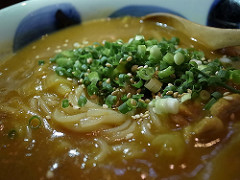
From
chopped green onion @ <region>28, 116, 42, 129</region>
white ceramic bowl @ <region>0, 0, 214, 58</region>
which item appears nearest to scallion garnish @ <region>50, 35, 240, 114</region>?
chopped green onion @ <region>28, 116, 42, 129</region>

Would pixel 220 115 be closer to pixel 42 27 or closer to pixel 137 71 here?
pixel 137 71

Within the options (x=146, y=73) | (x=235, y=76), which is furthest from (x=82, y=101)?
(x=235, y=76)

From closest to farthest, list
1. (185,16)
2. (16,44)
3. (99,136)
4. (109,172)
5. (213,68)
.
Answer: (109,172) → (99,136) → (213,68) → (16,44) → (185,16)

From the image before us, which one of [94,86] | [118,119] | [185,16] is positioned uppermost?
[185,16]

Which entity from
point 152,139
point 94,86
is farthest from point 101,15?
point 152,139

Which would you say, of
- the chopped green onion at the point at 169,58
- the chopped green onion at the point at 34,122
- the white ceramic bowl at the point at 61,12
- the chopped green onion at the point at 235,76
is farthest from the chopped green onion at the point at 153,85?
the white ceramic bowl at the point at 61,12

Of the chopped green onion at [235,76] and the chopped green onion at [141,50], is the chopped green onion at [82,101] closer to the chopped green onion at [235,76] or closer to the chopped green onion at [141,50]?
the chopped green onion at [141,50]
